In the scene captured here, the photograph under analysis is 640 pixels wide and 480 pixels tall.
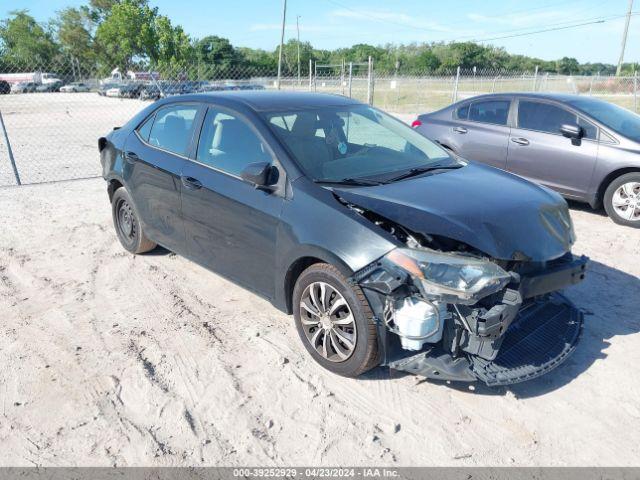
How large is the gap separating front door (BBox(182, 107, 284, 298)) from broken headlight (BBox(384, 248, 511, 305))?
3.45 ft

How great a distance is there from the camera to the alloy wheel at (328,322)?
10.7 ft

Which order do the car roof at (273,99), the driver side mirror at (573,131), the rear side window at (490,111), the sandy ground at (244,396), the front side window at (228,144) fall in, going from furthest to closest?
the rear side window at (490,111), the driver side mirror at (573,131), the car roof at (273,99), the front side window at (228,144), the sandy ground at (244,396)

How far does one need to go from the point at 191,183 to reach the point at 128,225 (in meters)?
1.73

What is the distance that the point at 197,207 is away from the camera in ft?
14.0

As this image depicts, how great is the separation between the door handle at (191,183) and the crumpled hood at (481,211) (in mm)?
1301

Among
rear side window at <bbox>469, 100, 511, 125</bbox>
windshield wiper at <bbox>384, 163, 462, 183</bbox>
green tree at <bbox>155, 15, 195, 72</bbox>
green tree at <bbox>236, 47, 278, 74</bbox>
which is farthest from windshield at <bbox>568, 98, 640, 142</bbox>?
green tree at <bbox>236, 47, 278, 74</bbox>

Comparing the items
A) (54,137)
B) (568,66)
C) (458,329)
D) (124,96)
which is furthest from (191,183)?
(568,66)

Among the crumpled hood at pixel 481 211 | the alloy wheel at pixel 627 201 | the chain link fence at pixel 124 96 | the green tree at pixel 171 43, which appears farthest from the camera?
the green tree at pixel 171 43

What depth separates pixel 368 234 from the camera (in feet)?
10.2

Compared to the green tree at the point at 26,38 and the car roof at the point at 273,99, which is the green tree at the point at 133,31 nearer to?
the green tree at the point at 26,38

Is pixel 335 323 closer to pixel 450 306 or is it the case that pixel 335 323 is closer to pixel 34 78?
pixel 450 306

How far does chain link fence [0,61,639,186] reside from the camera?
38.7 feet

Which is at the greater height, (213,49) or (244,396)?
(213,49)

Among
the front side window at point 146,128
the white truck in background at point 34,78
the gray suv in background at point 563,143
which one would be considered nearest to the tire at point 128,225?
the front side window at point 146,128
